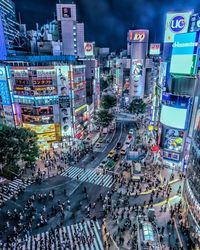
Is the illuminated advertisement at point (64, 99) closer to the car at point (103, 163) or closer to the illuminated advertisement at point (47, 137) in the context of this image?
the illuminated advertisement at point (47, 137)

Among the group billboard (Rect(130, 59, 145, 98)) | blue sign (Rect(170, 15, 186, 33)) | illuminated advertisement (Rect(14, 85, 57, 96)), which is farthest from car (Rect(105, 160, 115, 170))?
billboard (Rect(130, 59, 145, 98))

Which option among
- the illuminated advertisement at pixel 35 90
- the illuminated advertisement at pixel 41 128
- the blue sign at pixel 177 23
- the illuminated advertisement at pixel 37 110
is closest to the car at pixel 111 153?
the illuminated advertisement at pixel 41 128

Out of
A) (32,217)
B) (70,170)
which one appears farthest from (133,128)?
(32,217)

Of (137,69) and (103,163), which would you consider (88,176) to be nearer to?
(103,163)

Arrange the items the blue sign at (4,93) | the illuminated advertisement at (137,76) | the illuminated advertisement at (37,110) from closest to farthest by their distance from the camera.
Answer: the illuminated advertisement at (37,110)
the blue sign at (4,93)
the illuminated advertisement at (137,76)

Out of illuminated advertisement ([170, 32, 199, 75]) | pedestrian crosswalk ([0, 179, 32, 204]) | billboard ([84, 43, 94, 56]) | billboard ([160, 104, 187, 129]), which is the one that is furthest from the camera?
billboard ([84, 43, 94, 56])

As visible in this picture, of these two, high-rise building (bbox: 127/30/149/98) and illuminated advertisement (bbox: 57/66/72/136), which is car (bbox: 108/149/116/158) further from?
high-rise building (bbox: 127/30/149/98)
